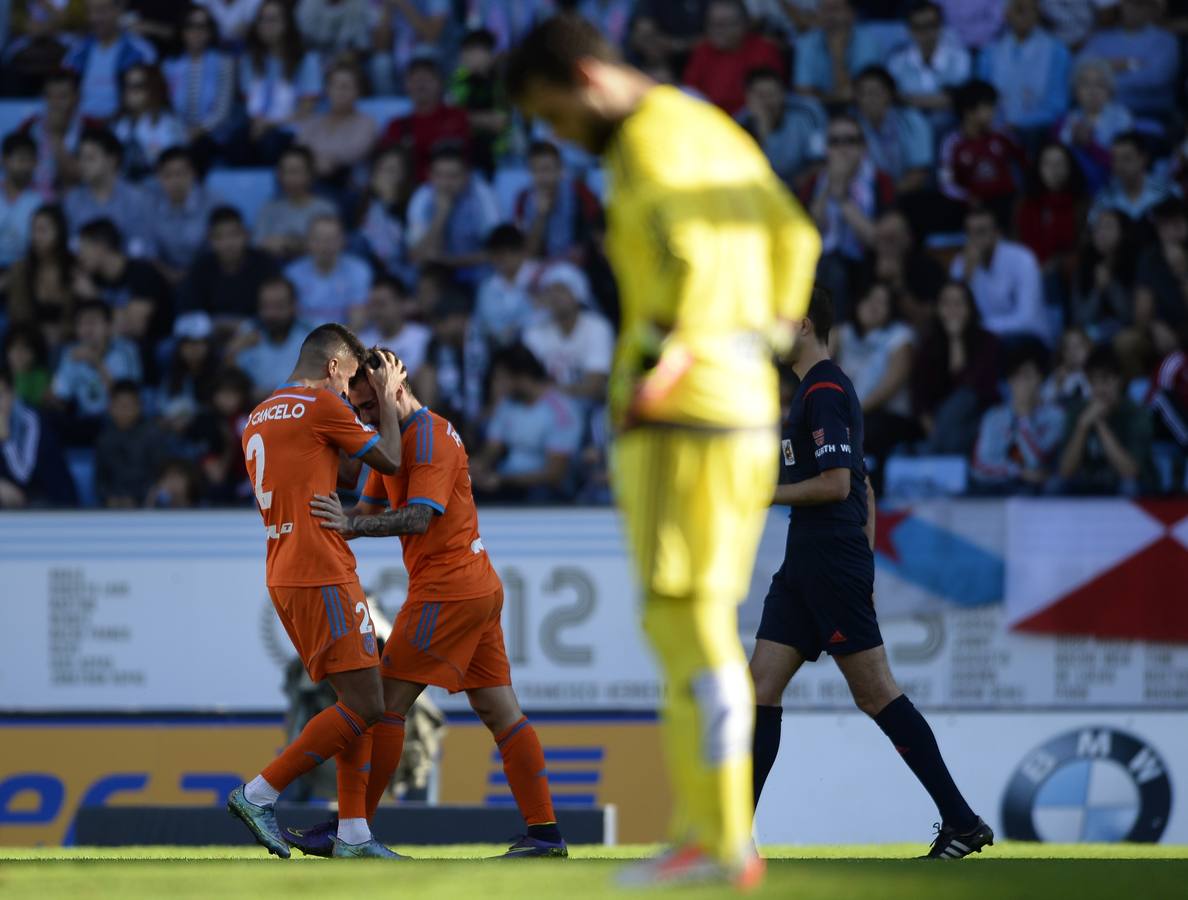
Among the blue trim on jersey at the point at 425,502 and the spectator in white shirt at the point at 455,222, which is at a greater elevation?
the spectator in white shirt at the point at 455,222

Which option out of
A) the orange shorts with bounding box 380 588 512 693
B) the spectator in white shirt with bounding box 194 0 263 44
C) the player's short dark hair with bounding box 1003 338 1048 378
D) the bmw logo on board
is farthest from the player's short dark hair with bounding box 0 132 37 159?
the bmw logo on board

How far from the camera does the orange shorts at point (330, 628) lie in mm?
→ 7543

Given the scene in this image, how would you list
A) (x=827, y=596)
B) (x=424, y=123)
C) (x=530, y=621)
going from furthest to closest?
(x=424, y=123)
(x=530, y=621)
(x=827, y=596)

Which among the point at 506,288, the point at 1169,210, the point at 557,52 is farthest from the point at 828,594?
the point at 1169,210

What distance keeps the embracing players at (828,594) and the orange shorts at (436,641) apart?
1213 millimetres

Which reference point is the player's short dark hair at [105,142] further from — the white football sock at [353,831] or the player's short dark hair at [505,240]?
the white football sock at [353,831]

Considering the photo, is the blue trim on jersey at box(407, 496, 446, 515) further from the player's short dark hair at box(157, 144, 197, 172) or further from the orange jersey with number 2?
the player's short dark hair at box(157, 144, 197, 172)

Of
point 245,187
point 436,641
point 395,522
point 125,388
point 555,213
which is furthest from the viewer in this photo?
point 245,187

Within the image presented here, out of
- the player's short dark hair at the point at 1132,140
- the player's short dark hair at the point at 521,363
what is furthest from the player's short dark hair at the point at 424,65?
the player's short dark hair at the point at 1132,140

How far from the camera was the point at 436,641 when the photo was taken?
25.3 feet

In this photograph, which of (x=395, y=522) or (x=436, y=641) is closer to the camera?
(x=395, y=522)

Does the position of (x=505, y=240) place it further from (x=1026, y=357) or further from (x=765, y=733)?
(x=765, y=733)

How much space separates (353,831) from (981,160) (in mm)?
9158

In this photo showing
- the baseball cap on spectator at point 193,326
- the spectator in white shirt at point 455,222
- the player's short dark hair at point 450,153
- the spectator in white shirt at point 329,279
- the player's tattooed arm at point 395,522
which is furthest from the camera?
the spectator in white shirt at point 455,222
